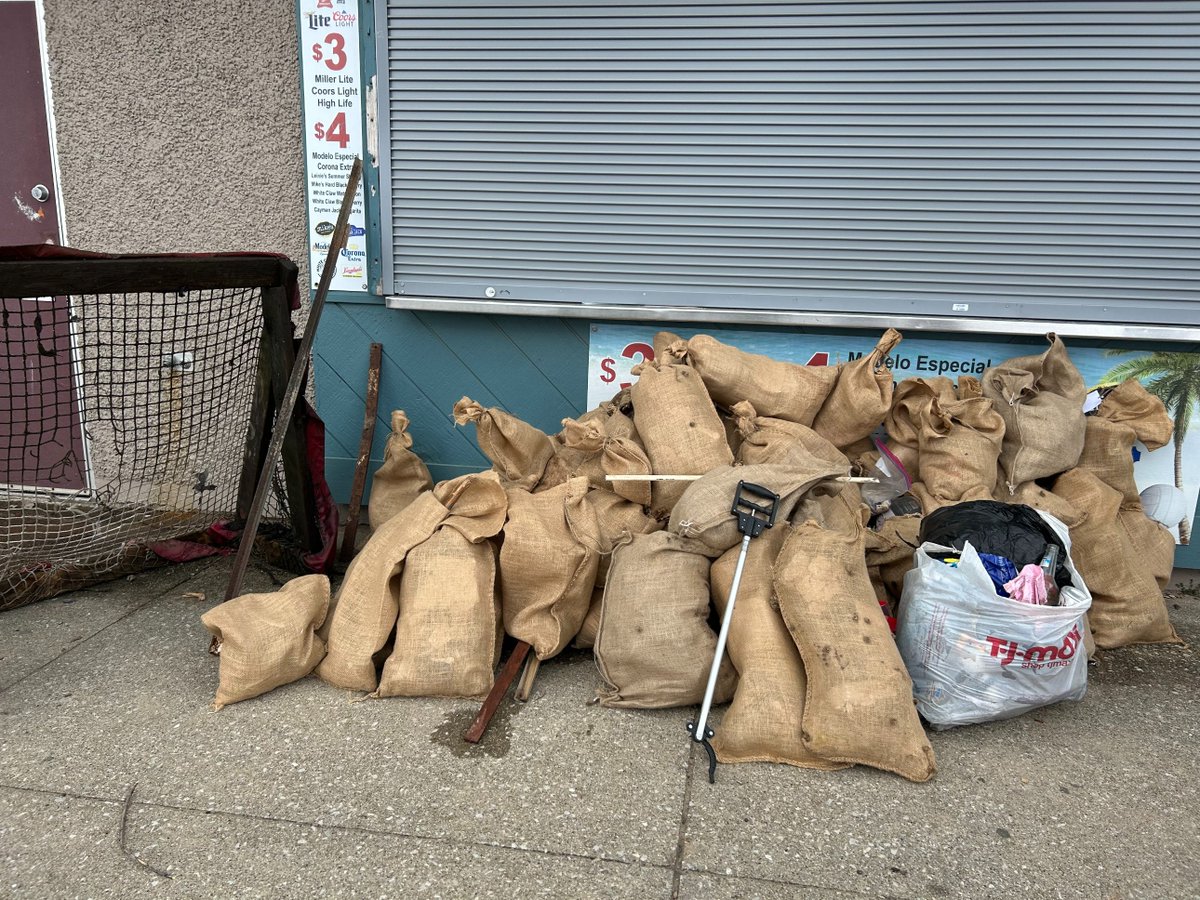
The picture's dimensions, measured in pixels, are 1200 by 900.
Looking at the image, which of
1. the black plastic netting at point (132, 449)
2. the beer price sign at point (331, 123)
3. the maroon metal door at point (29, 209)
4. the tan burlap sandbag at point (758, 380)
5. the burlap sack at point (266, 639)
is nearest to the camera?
the burlap sack at point (266, 639)

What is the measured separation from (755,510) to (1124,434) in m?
1.82

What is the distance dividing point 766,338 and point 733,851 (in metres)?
2.40

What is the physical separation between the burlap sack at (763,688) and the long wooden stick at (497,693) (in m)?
0.74

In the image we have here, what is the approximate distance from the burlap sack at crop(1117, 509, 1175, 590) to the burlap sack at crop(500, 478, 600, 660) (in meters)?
2.29

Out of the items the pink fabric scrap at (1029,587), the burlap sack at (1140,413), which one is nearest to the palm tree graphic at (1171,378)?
the burlap sack at (1140,413)

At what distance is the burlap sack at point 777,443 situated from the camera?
128 inches

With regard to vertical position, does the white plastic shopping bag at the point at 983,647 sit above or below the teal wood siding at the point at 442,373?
below

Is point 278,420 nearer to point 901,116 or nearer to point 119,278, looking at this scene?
point 119,278

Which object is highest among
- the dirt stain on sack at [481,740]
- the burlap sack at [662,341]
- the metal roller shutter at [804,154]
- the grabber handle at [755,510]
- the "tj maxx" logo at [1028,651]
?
the metal roller shutter at [804,154]

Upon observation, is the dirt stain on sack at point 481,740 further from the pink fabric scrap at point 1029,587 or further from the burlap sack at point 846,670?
the pink fabric scrap at point 1029,587

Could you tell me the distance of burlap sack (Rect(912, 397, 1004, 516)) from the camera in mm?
3344

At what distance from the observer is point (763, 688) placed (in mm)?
2570

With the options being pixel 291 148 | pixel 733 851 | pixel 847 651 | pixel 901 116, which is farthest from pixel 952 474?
pixel 291 148

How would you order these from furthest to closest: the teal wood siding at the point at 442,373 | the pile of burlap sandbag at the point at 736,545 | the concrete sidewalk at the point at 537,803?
the teal wood siding at the point at 442,373 → the pile of burlap sandbag at the point at 736,545 → the concrete sidewalk at the point at 537,803
